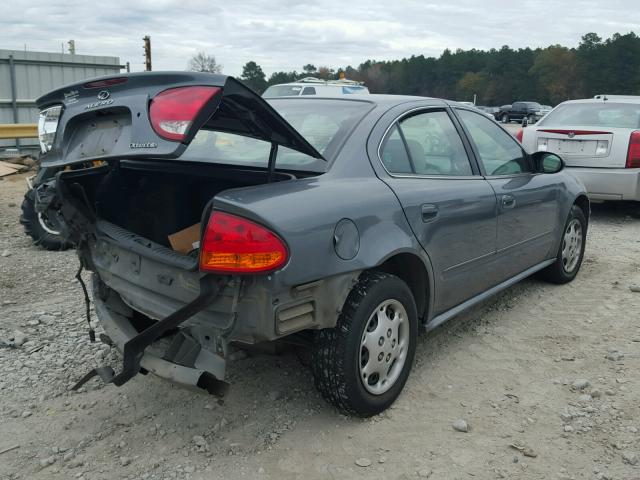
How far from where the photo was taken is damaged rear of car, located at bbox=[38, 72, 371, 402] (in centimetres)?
252

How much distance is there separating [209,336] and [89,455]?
799 mm

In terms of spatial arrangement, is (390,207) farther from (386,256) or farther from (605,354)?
(605,354)

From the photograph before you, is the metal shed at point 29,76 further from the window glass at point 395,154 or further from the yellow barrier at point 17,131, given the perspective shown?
the window glass at point 395,154

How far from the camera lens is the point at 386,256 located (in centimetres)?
304

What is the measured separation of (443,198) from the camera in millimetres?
3551

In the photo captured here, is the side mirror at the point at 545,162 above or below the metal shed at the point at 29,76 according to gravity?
below

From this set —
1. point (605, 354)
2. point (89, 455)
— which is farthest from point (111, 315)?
point (605, 354)

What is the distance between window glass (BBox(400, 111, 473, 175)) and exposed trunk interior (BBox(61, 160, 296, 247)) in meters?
1.04

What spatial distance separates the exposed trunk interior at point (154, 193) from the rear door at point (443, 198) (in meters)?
0.92

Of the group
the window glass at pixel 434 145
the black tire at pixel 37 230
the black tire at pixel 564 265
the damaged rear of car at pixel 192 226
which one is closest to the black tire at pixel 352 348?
the damaged rear of car at pixel 192 226

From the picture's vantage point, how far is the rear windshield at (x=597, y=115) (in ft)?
27.3

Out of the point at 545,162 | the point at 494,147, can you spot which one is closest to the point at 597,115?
the point at 545,162

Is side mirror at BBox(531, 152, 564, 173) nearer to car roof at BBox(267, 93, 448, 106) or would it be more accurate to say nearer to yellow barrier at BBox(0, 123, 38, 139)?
car roof at BBox(267, 93, 448, 106)

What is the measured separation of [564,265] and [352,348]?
307cm
